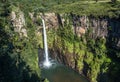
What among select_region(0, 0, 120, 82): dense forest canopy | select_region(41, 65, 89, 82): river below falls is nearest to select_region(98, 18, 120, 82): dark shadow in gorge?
select_region(0, 0, 120, 82): dense forest canopy

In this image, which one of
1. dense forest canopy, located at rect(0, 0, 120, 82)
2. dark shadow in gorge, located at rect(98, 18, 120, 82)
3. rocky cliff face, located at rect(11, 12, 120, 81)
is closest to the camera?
dark shadow in gorge, located at rect(98, 18, 120, 82)

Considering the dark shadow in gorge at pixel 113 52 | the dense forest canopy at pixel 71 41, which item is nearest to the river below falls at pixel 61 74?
the dense forest canopy at pixel 71 41

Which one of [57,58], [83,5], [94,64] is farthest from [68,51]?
[83,5]

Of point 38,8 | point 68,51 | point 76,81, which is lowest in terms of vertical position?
point 76,81

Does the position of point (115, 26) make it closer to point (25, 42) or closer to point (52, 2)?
point (25, 42)

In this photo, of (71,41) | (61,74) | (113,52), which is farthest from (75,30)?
(113,52)

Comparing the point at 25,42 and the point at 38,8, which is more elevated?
the point at 38,8

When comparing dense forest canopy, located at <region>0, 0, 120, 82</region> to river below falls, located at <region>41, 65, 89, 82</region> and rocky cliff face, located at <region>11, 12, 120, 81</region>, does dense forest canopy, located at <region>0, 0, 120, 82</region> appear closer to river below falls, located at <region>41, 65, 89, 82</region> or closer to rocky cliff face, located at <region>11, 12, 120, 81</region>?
rocky cliff face, located at <region>11, 12, 120, 81</region>

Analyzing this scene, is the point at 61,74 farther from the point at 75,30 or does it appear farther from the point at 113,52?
the point at 113,52

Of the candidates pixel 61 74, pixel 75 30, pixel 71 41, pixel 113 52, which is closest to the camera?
pixel 113 52
